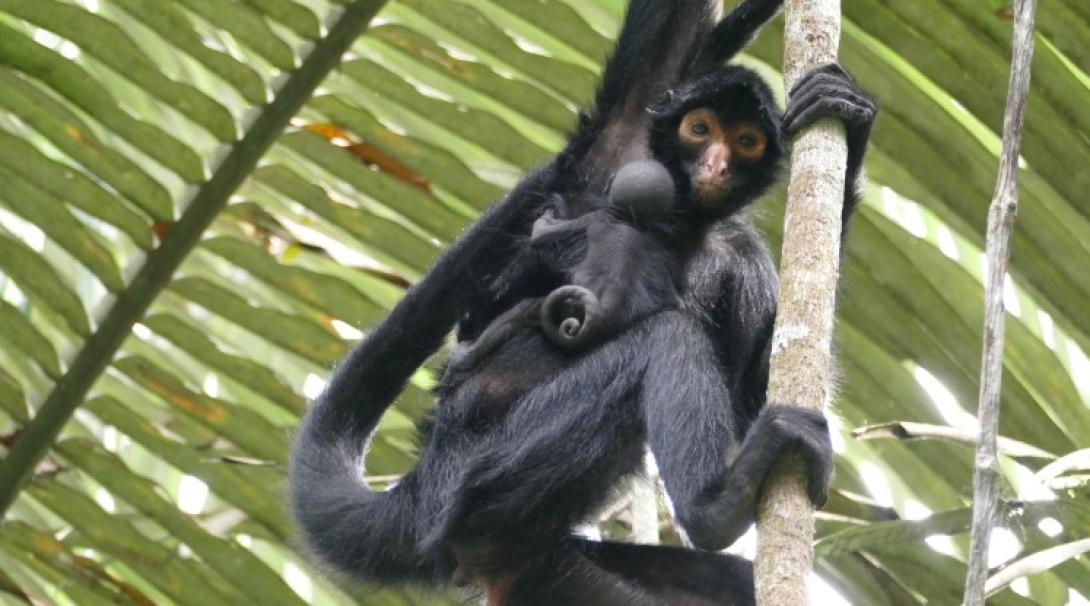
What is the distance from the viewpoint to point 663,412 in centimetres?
562

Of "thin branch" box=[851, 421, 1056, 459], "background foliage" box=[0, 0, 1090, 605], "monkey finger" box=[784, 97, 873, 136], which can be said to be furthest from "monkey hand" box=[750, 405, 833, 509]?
"background foliage" box=[0, 0, 1090, 605]

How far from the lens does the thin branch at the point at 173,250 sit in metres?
7.04

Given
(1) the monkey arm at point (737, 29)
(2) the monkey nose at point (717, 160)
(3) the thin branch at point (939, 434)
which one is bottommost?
(3) the thin branch at point (939, 434)

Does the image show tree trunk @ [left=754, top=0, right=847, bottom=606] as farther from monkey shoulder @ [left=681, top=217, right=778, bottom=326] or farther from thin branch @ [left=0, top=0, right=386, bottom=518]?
thin branch @ [left=0, top=0, right=386, bottom=518]

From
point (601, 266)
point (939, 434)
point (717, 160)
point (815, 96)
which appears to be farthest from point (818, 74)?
point (939, 434)

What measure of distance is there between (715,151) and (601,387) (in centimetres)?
119

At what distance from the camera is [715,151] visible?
673cm

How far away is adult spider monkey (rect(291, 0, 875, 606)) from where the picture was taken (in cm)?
573

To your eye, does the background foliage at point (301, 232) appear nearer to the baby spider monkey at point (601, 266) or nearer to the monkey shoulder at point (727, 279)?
the monkey shoulder at point (727, 279)

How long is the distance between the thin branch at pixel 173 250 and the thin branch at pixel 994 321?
299cm

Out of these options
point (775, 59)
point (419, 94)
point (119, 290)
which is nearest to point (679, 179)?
point (775, 59)

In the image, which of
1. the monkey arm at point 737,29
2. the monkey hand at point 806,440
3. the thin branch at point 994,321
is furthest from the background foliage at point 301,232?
the thin branch at point 994,321

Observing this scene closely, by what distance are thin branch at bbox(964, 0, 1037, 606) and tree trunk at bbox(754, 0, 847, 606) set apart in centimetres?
42

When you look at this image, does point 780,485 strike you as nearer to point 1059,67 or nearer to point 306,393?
point 1059,67
